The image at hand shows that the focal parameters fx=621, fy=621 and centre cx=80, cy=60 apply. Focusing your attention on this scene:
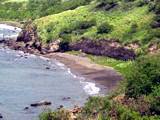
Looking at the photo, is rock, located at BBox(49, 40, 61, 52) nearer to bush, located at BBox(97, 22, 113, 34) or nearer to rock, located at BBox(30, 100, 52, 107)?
bush, located at BBox(97, 22, 113, 34)

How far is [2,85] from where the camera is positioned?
402 ft

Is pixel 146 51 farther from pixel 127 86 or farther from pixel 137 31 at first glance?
pixel 127 86

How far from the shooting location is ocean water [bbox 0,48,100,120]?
338 feet

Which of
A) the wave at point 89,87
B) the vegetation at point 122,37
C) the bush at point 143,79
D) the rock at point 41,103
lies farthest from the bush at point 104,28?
the bush at point 143,79

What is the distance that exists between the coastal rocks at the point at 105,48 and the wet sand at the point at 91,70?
5.60 meters

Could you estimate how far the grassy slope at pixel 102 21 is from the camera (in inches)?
6382

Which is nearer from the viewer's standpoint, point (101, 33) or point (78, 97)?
point (78, 97)

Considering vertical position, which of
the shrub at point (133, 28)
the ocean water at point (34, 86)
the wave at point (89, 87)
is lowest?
the wave at point (89, 87)

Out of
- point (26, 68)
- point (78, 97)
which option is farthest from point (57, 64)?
point (78, 97)

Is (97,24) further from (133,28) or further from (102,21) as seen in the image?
(133,28)

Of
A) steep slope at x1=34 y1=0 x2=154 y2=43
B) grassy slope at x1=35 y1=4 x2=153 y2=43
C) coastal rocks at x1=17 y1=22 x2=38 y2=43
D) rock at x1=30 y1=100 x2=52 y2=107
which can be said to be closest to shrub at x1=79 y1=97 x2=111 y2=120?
rock at x1=30 y1=100 x2=52 y2=107

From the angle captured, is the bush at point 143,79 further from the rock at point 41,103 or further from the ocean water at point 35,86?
the rock at point 41,103

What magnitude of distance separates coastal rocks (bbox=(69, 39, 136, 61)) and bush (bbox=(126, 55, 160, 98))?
189ft

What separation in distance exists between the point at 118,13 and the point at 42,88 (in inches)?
2492
